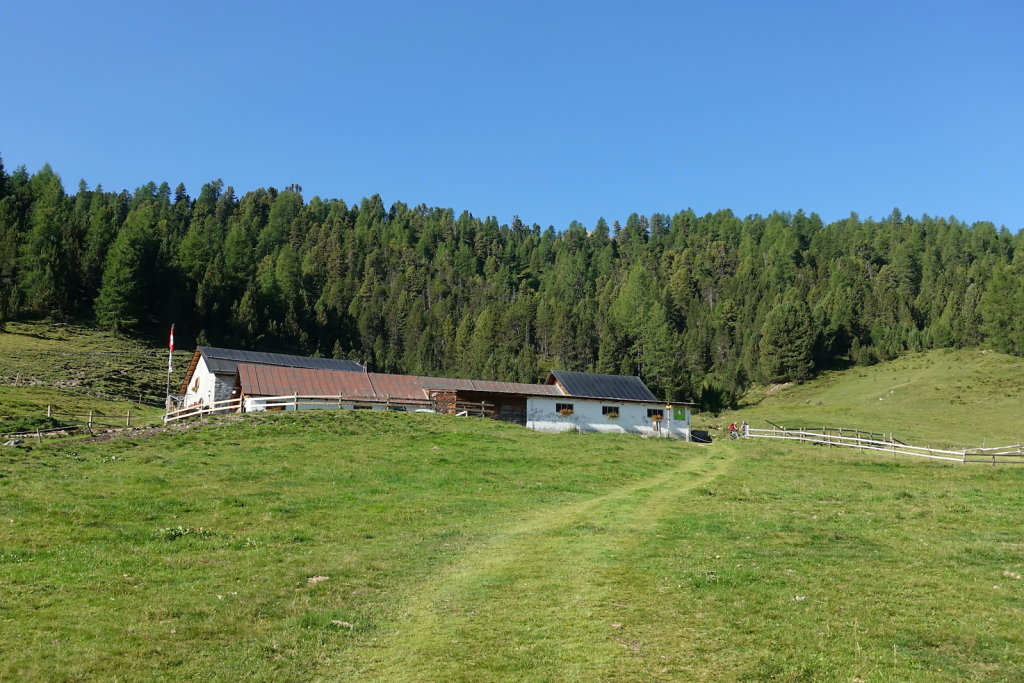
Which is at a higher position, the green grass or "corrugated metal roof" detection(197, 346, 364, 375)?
"corrugated metal roof" detection(197, 346, 364, 375)

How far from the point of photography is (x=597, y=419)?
57812 mm

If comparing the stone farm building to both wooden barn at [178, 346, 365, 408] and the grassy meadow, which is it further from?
the grassy meadow

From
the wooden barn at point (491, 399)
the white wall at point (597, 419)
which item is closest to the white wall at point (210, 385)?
the wooden barn at point (491, 399)

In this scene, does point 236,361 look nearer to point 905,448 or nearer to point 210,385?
point 210,385

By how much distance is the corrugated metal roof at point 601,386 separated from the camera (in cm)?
6084

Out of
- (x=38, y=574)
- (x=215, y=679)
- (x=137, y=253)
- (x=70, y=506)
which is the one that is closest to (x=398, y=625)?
(x=215, y=679)

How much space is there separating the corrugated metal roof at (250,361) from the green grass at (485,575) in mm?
29513

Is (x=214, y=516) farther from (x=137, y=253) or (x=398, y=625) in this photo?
(x=137, y=253)

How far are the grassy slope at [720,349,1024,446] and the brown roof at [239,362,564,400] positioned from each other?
32274mm

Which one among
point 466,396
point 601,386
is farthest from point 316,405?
point 601,386

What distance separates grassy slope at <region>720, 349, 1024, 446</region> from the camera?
70.5 meters

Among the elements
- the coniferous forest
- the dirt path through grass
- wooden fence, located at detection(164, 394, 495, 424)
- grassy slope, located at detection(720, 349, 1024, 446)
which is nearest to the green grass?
the dirt path through grass

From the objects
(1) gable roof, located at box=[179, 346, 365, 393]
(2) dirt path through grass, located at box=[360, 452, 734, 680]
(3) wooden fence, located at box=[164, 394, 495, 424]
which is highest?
(1) gable roof, located at box=[179, 346, 365, 393]

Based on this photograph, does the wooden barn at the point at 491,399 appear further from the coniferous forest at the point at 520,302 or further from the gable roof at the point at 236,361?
the coniferous forest at the point at 520,302
